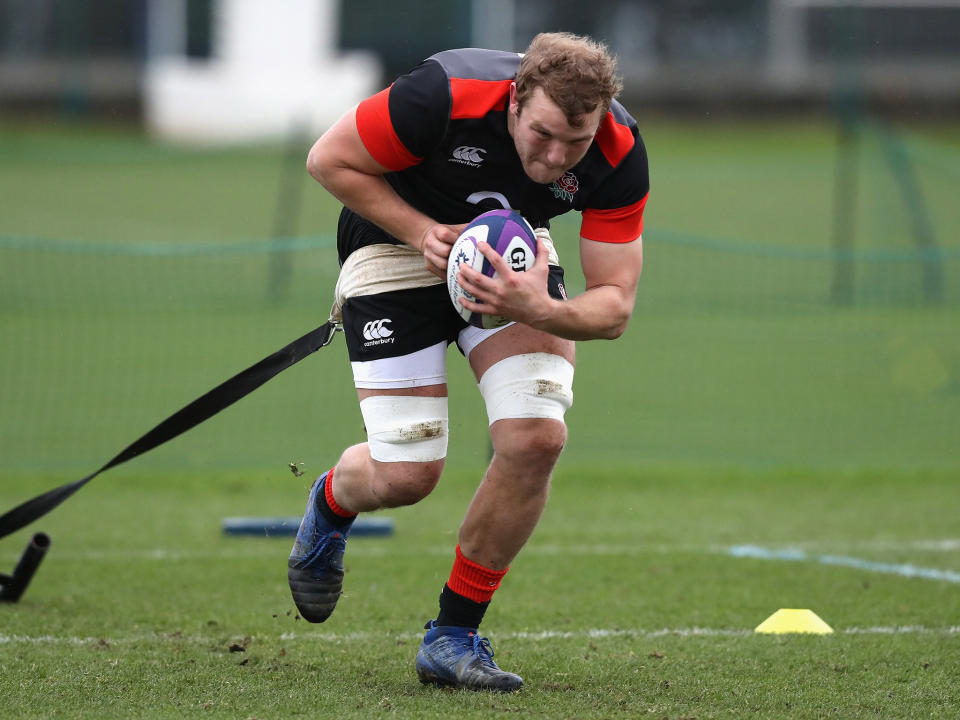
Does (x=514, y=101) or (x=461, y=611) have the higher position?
(x=514, y=101)

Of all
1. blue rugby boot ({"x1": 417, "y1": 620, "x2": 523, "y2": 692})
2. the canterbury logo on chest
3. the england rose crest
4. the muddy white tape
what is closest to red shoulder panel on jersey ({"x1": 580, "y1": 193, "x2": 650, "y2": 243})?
the england rose crest

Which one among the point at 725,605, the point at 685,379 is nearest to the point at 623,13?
the point at 685,379

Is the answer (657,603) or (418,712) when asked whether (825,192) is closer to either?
(657,603)

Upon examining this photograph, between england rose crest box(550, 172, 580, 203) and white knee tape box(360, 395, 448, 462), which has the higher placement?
england rose crest box(550, 172, 580, 203)

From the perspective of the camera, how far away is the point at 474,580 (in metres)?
4.75

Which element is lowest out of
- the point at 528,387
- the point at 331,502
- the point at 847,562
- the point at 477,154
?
the point at 847,562

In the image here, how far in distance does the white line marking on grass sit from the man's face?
1981mm

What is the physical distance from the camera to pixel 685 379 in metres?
13.1

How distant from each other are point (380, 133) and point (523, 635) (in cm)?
216

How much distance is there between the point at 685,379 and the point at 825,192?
1442cm

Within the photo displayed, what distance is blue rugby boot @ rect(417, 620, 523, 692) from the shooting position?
181 inches

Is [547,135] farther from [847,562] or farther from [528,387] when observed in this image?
[847,562]

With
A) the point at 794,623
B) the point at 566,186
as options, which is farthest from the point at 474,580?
the point at 794,623

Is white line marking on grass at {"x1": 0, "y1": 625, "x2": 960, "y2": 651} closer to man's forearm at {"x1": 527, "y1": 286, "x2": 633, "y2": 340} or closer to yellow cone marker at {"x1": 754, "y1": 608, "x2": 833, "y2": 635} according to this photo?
yellow cone marker at {"x1": 754, "y1": 608, "x2": 833, "y2": 635}
